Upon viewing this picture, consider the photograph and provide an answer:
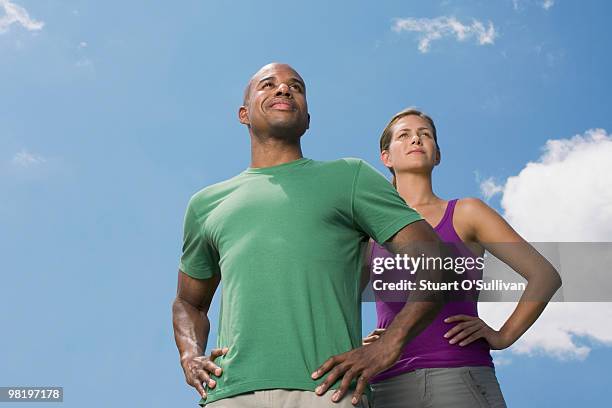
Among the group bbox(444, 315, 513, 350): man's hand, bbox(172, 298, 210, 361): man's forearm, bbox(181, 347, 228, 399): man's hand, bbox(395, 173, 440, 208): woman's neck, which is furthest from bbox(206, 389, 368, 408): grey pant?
bbox(395, 173, 440, 208): woman's neck

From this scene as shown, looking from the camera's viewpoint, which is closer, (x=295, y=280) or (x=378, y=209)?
(x=295, y=280)

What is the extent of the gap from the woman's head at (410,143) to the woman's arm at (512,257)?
0.41 metres

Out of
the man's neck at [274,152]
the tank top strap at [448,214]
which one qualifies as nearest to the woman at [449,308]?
the tank top strap at [448,214]

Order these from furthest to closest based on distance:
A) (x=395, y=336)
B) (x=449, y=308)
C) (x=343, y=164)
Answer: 1. (x=449, y=308)
2. (x=343, y=164)
3. (x=395, y=336)

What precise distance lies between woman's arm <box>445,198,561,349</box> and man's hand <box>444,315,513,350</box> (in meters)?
0.10

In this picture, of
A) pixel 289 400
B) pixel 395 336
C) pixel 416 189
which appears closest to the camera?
pixel 289 400

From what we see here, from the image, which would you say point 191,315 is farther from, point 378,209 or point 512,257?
point 512,257

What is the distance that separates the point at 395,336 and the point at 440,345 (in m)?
0.86

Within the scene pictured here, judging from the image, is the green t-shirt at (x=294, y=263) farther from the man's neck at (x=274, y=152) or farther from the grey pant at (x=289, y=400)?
the man's neck at (x=274, y=152)

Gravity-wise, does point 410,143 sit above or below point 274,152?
above

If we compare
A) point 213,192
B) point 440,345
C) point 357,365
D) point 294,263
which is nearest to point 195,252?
point 213,192

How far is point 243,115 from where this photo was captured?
407 centimetres

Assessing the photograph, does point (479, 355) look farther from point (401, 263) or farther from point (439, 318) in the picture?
point (401, 263)

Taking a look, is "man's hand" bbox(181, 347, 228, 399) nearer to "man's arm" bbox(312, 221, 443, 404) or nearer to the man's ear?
"man's arm" bbox(312, 221, 443, 404)
